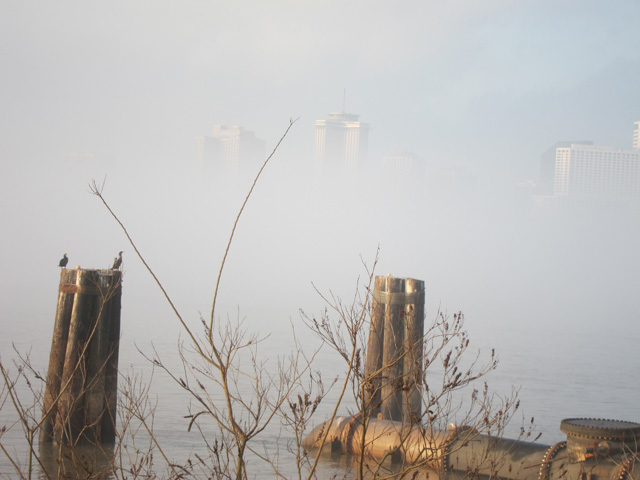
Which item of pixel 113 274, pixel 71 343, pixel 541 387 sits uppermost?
pixel 113 274

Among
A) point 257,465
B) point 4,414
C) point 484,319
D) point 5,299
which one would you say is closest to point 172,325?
point 5,299

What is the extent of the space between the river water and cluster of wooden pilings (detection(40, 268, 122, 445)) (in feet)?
3.66

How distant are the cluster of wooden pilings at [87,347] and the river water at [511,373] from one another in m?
1.11

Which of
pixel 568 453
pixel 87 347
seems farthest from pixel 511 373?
pixel 87 347

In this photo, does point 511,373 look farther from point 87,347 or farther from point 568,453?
point 87,347

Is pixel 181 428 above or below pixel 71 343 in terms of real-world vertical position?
below

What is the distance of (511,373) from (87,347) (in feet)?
71.1

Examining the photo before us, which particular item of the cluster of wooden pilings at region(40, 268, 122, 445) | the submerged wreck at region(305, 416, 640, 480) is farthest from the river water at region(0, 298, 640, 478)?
the submerged wreck at region(305, 416, 640, 480)

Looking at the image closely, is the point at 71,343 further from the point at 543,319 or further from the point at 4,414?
the point at 543,319

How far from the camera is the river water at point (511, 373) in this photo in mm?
16172

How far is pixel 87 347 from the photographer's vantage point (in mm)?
12000

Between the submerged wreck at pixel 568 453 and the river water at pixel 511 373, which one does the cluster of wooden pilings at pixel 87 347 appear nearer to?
the river water at pixel 511 373

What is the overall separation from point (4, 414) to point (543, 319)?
168ft

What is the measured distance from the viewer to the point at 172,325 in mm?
44000
